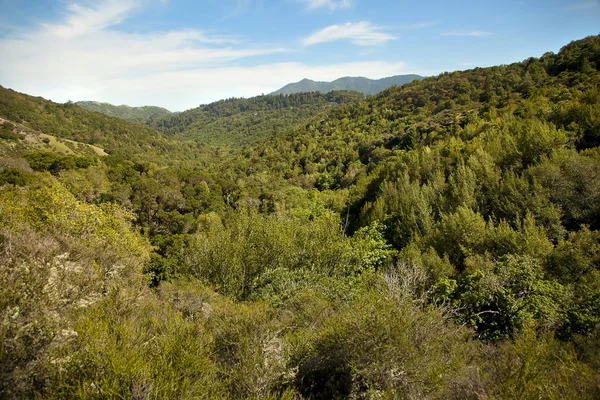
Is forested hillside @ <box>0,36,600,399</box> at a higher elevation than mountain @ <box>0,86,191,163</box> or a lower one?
lower

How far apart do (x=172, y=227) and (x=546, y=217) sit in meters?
49.3

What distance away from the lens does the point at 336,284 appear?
58.7 feet

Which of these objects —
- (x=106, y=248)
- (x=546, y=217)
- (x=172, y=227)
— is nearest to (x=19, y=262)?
(x=106, y=248)

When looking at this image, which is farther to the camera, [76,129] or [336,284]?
[76,129]

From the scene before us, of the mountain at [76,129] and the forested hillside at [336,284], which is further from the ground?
the mountain at [76,129]

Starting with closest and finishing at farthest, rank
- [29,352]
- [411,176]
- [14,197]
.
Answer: [29,352] < [14,197] < [411,176]

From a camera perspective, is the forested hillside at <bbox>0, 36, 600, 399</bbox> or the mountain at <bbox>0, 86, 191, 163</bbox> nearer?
the forested hillside at <bbox>0, 36, 600, 399</bbox>

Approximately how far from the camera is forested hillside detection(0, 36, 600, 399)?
771 centimetres

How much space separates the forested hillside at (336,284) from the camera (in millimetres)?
7707

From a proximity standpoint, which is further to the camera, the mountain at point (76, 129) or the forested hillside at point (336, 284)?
the mountain at point (76, 129)

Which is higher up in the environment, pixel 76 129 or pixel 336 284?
pixel 76 129

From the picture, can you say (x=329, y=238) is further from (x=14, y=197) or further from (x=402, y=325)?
(x=14, y=197)

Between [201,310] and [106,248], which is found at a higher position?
[106,248]

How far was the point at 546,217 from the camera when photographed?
23500mm
